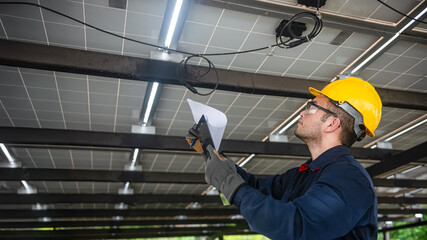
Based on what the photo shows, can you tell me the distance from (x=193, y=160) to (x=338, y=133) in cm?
1114

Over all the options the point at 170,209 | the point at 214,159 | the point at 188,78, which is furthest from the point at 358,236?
the point at 170,209

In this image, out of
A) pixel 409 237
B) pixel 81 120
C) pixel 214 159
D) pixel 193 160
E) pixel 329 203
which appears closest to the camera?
pixel 329 203

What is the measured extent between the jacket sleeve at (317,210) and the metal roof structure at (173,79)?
4128mm

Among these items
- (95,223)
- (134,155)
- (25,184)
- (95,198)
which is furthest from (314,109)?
(95,223)

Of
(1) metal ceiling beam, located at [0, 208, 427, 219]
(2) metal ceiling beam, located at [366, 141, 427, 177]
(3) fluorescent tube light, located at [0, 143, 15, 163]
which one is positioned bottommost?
(2) metal ceiling beam, located at [366, 141, 427, 177]

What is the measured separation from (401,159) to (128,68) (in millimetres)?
Answer: 9044

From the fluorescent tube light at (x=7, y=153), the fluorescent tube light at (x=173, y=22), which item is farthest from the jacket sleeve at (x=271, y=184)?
the fluorescent tube light at (x=7, y=153)

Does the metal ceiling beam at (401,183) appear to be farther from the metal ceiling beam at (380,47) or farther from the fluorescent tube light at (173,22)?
the fluorescent tube light at (173,22)

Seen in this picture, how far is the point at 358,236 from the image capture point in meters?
1.87

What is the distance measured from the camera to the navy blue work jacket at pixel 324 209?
5.64ft

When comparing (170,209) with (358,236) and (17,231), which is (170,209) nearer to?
(17,231)

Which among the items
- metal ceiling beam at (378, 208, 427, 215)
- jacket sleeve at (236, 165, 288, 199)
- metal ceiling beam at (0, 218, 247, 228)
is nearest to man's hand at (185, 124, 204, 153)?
jacket sleeve at (236, 165, 288, 199)

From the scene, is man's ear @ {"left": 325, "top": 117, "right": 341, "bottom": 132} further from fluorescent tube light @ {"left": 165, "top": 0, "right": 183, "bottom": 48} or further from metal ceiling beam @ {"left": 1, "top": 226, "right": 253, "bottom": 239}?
metal ceiling beam @ {"left": 1, "top": 226, "right": 253, "bottom": 239}

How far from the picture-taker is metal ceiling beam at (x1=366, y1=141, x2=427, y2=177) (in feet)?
34.2
